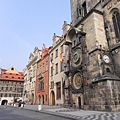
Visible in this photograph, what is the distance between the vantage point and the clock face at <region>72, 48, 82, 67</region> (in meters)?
17.8

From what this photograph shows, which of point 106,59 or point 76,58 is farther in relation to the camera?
point 76,58

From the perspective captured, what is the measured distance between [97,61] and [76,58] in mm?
4155

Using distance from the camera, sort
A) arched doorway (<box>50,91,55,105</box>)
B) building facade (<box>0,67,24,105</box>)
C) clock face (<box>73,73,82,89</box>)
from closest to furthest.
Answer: clock face (<box>73,73,82,89</box>), arched doorway (<box>50,91,55,105</box>), building facade (<box>0,67,24,105</box>)

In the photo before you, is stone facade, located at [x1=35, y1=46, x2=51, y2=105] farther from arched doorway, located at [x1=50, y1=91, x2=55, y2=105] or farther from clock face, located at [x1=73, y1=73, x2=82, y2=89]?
clock face, located at [x1=73, y1=73, x2=82, y2=89]

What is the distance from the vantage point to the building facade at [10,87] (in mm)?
53125

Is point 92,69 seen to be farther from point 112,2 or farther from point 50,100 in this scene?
point 50,100

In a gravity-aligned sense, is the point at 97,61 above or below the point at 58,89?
above

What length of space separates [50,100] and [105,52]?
55.0 feet

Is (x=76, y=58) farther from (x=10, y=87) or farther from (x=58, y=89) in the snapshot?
(x=10, y=87)

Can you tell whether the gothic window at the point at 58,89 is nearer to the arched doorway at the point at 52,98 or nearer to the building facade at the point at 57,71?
the building facade at the point at 57,71

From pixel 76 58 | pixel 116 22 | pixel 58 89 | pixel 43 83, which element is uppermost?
pixel 116 22

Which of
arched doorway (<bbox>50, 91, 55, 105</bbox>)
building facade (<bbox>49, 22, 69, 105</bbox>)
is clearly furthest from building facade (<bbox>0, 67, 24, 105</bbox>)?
building facade (<bbox>49, 22, 69, 105</bbox>)

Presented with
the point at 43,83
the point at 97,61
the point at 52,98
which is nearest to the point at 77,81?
the point at 97,61

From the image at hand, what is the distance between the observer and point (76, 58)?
1847 cm
